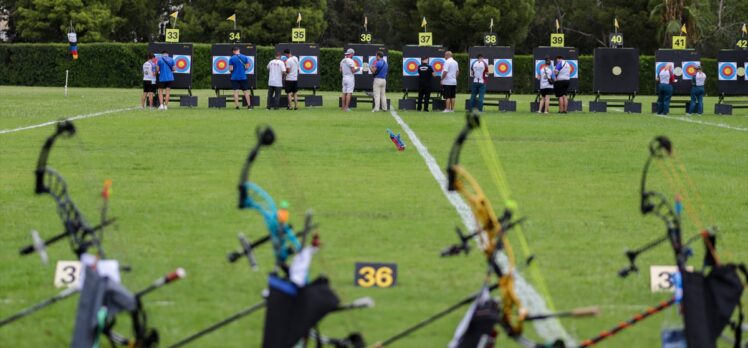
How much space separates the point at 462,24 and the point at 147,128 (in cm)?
4583

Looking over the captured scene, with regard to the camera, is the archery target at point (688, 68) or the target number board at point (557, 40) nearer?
the target number board at point (557, 40)

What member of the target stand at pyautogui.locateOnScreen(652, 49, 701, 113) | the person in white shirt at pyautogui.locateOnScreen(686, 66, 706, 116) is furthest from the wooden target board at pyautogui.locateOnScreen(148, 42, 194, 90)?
the person in white shirt at pyautogui.locateOnScreen(686, 66, 706, 116)

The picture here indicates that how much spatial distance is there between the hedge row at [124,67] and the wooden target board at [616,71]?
2022cm

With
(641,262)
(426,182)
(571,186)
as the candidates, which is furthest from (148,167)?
(641,262)

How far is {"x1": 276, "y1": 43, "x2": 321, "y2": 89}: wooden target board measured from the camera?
42.7 m

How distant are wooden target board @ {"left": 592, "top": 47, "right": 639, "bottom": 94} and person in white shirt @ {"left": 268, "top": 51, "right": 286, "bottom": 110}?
1113 cm

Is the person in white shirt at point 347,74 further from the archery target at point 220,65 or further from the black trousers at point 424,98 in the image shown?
the archery target at point 220,65

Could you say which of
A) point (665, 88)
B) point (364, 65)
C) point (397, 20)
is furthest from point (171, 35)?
point (397, 20)

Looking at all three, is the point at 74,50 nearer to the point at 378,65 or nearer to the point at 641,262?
the point at 378,65

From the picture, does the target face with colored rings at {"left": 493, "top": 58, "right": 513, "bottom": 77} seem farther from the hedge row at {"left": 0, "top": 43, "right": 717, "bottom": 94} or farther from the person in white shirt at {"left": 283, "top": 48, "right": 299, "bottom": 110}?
the hedge row at {"left": 0, "top": 43, "right": 717, "bottom": 94}

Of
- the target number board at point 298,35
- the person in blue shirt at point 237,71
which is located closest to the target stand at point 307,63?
the target number board at point 298,35

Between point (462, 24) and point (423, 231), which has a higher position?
point (462, 24)

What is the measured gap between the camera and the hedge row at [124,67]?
63.2 m

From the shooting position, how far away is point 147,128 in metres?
27.4
